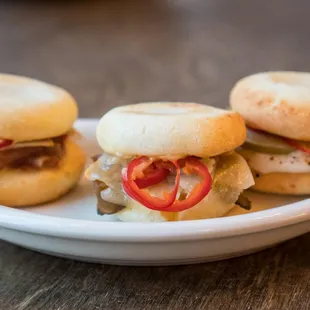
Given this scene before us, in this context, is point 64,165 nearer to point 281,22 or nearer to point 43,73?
point 43,73

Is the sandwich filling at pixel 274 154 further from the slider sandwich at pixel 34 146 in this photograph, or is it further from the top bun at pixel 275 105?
the slider sandwich at pixel 34 146

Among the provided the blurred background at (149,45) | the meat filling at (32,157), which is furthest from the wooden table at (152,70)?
the meat filling at (32,157)

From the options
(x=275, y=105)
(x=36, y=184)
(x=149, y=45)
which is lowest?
(x=149, y=45)

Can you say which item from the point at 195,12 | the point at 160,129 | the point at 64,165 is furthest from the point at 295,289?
the point at 195,12

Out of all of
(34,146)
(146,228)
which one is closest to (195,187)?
(146,228)

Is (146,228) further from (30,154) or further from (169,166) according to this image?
(30,154)

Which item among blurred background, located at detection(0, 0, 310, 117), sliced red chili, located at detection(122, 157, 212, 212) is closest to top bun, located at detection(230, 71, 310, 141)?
sliced red chili, located at detection(122, 157, 212, 212)

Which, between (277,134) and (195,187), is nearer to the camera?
(195,187)
